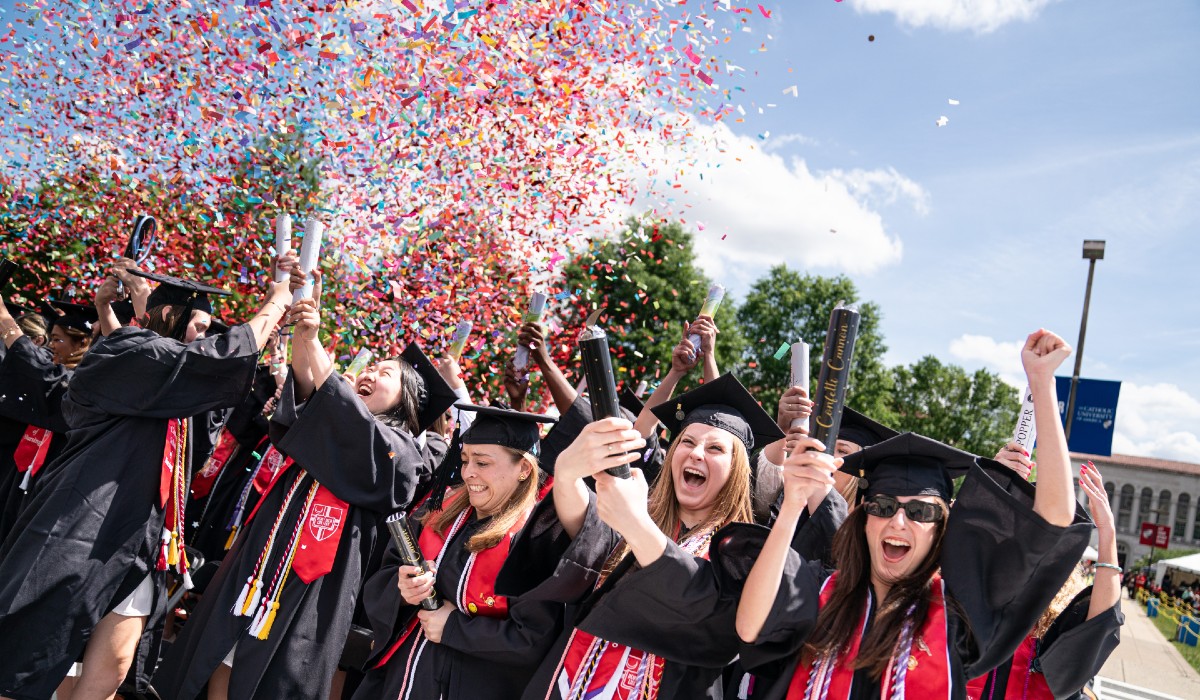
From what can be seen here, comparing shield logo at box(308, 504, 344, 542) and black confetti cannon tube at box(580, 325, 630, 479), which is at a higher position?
black confetti cannon tube at box(580, 325, 630, 479)

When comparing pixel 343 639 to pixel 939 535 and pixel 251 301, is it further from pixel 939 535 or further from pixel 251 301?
pixel 251 301

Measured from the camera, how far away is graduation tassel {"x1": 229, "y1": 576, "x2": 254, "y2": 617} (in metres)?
3.63

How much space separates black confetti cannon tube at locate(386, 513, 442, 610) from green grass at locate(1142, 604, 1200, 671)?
18.1 metres

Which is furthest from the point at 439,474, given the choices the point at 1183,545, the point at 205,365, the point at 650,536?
the point at 1183,545

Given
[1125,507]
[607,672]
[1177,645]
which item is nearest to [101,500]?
[607,672]

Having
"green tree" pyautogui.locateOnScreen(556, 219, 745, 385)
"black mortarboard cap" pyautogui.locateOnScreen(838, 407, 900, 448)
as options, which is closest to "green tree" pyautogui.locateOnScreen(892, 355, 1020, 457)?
"green tree" pyautogui.locateOnScreen(556, 219, 745, 385)

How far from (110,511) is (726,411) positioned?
2.81m

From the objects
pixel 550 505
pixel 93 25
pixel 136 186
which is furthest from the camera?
pixel 136 186

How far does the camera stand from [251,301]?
10602 millimetres

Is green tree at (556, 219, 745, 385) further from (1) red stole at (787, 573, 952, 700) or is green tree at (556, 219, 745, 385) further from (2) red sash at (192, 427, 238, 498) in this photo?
(1) red stole at (787, 573, 952, 700)

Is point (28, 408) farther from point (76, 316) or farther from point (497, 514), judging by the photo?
point (497, 514)

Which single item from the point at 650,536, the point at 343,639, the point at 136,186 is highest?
the point at 136,186

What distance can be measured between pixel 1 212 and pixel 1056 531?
521 inches

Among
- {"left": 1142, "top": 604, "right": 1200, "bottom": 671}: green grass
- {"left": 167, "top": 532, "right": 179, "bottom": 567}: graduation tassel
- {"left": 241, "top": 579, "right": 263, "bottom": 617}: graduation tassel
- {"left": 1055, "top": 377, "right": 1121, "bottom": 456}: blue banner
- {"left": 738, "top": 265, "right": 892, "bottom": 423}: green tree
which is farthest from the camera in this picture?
{"left": 738, "top": 265, "right": 892, "bottom": 423}: green tree
